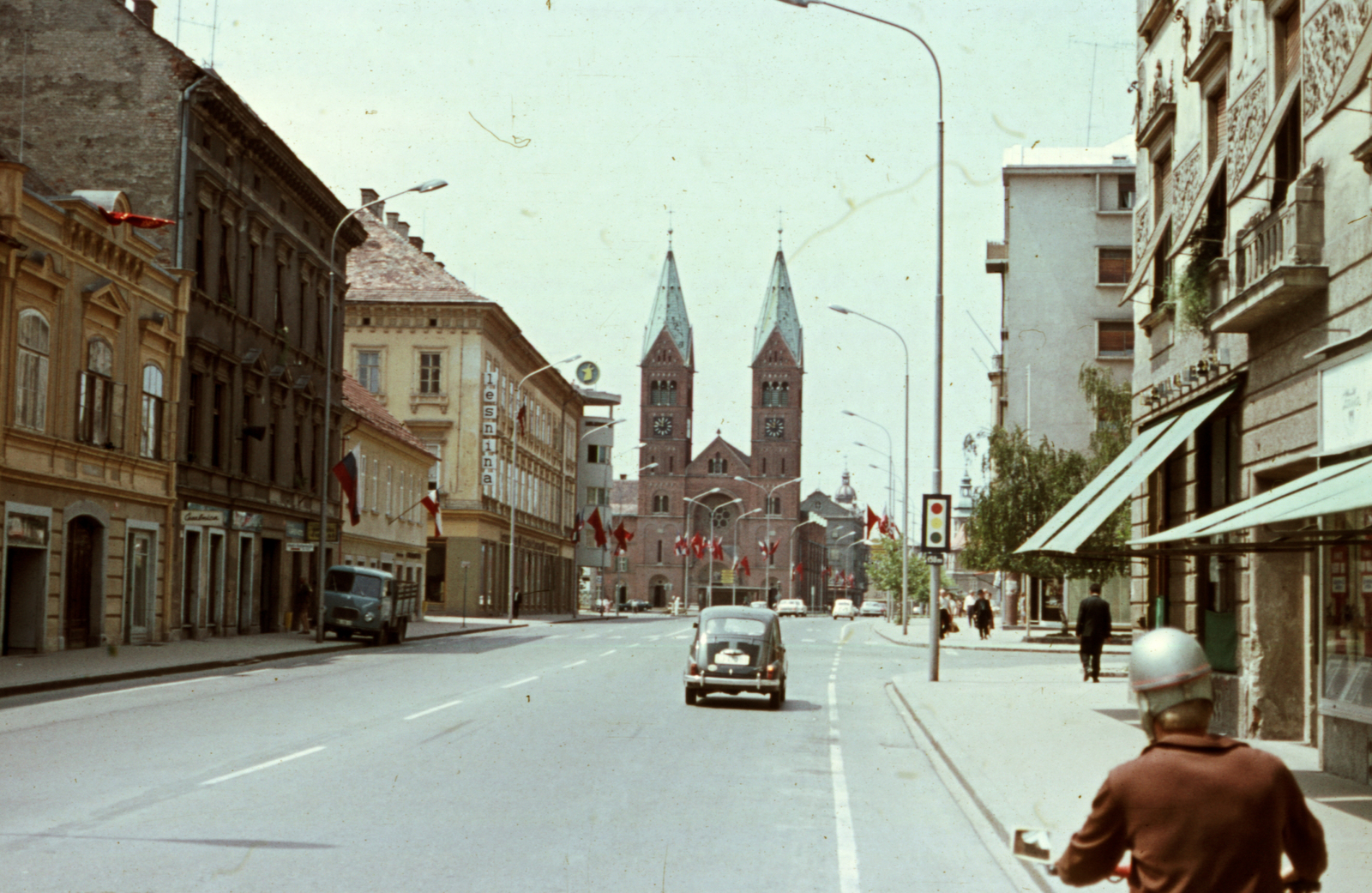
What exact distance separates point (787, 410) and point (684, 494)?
13549mm

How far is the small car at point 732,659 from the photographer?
20875 millimetres

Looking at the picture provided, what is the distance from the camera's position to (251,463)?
137 feet

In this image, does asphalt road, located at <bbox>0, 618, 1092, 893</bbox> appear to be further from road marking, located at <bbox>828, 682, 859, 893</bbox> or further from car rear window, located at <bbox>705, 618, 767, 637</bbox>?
car rear window, located at <bbox>705, 618, 767, 637</bbox>

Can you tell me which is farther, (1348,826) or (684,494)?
(684,494)

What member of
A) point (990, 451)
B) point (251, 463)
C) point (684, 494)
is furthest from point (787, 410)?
point (251, 463)

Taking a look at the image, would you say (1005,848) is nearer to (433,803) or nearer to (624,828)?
(624,828)

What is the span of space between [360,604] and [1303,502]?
31677 mm

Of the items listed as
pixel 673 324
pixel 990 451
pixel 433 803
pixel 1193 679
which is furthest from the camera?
pixel 673 324

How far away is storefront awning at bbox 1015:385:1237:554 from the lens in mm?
15812

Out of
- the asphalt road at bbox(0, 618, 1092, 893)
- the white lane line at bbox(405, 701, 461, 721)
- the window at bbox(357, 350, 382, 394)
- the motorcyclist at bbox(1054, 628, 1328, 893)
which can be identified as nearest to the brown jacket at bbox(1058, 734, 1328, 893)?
the motorcyclist at bbox(1054, 628, 1328, 893)

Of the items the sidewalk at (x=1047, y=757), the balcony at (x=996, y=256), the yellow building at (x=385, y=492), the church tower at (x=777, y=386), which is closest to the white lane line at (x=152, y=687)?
the sidewalk at (x=1047, y=757)

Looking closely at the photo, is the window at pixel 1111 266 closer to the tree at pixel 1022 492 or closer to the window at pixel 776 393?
the tree at pixel 1022 492

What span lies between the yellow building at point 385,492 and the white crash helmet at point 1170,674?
152 ft

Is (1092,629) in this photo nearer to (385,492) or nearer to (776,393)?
(385,492)
